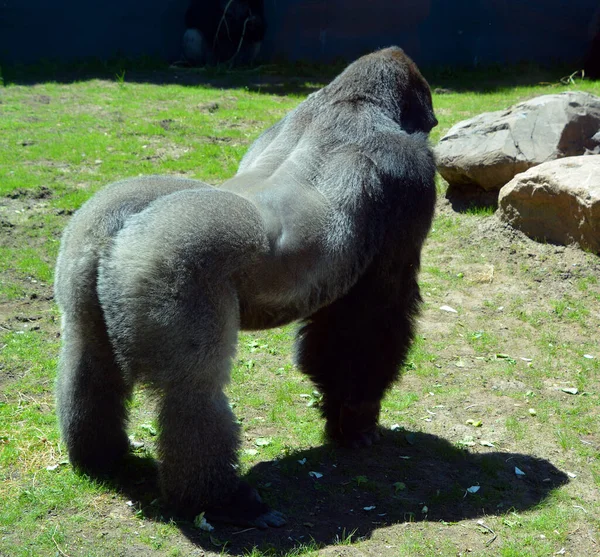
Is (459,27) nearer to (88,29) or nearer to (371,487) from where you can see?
(88,29)

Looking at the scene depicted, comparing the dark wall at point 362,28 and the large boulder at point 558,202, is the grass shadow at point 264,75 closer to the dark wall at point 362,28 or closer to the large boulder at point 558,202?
the dark wall at point 362,28

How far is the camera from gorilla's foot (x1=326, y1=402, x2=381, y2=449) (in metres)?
4.29

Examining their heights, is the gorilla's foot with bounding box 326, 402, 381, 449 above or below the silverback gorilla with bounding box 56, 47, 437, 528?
below

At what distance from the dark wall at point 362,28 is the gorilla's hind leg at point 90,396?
1065 cm

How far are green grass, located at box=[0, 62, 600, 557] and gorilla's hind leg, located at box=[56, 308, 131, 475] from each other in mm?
150

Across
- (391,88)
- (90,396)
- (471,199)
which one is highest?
(391,88)

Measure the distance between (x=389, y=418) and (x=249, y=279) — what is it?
5.87 feet

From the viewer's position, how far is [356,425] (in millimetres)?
4344

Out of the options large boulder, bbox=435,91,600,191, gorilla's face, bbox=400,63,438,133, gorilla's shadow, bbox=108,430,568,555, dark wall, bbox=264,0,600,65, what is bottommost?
gorilla's shadow, bbox=108,430,568,555

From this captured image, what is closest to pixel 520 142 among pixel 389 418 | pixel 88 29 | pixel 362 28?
pixel 389 418

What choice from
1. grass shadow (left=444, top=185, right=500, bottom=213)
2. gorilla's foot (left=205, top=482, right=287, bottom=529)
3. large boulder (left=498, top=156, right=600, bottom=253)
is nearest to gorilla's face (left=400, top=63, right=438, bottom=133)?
gorilla's foot (left=205, top=482, right=287, bottom=529)

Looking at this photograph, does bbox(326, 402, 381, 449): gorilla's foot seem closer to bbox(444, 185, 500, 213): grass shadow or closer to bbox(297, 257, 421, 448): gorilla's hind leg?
bbox(297, 257, 421, 448): gorilla's hind leg

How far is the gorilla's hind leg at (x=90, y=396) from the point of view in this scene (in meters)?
3.56

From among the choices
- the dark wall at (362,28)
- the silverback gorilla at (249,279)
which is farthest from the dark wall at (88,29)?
the silverback gorilla at (249,279)
